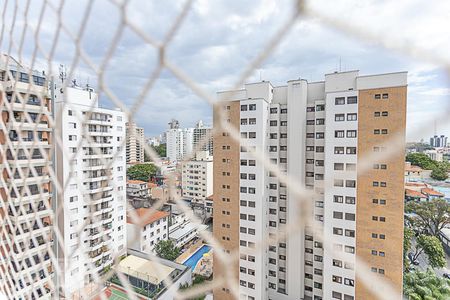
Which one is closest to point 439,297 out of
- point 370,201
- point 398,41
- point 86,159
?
point 370,201

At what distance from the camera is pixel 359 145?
352cm

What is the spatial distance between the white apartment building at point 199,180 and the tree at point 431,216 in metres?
6.06

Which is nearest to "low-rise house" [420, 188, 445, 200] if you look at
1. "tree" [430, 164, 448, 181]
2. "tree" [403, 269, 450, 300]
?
"tree" [430, 164, 448, 181]

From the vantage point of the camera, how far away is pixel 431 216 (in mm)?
6059

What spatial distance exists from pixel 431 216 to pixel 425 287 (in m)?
3.88

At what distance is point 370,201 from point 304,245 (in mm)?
1385

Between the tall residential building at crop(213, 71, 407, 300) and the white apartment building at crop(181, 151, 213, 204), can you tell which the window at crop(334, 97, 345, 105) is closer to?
the tall residential building at crop(213, 71, 407, 300)

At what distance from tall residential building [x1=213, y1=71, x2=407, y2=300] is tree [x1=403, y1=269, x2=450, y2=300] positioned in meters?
0.16

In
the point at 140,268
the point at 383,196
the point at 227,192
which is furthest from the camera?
the point at 140,268

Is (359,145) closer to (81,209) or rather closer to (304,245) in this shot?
(304,245)

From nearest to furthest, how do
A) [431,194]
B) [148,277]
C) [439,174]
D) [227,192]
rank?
[148,277] < [227,192] < [431,194] < [439,174]

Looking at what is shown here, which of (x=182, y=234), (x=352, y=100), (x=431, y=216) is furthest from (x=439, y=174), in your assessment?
(x=182, y=234)

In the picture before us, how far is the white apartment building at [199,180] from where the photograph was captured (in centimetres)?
898

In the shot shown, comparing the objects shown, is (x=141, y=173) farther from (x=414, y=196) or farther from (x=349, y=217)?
(x=414, y=196)
